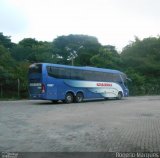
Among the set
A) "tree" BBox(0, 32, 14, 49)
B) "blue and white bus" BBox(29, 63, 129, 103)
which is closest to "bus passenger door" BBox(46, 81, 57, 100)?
"blue and white bus" BBox(29, 63, 129, 103)

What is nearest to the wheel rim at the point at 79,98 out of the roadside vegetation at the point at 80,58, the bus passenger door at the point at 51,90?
the bus passenger door at the point at 51,90

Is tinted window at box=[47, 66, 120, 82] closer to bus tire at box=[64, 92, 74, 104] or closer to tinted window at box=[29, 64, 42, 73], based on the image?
tinted window at box=[29, 64, 42, 73]

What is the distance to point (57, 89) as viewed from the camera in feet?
91.7

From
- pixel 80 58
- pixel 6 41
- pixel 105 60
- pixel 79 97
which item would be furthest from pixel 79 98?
pixel 6 41

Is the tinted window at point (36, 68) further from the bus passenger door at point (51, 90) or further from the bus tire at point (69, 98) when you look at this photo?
the bus tire at point (69, 98)

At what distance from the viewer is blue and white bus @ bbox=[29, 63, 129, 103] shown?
27.0 metres

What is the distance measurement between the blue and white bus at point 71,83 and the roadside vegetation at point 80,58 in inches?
367

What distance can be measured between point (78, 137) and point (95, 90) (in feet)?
72.1

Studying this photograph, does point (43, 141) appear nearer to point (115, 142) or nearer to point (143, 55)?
point (115, 142)

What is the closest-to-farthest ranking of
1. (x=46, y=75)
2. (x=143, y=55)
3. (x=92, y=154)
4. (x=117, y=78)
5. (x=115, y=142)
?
(x=92, y=154)
(x=115, y=142)
(x=46, y=75)
(x=117, y=78)
(x=143, y=55)

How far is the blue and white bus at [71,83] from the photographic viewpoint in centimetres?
2695

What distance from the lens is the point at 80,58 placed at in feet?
219

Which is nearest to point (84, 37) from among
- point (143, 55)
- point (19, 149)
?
point (143, 55)

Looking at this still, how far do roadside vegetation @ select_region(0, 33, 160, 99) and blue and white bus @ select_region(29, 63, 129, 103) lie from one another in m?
9.33
